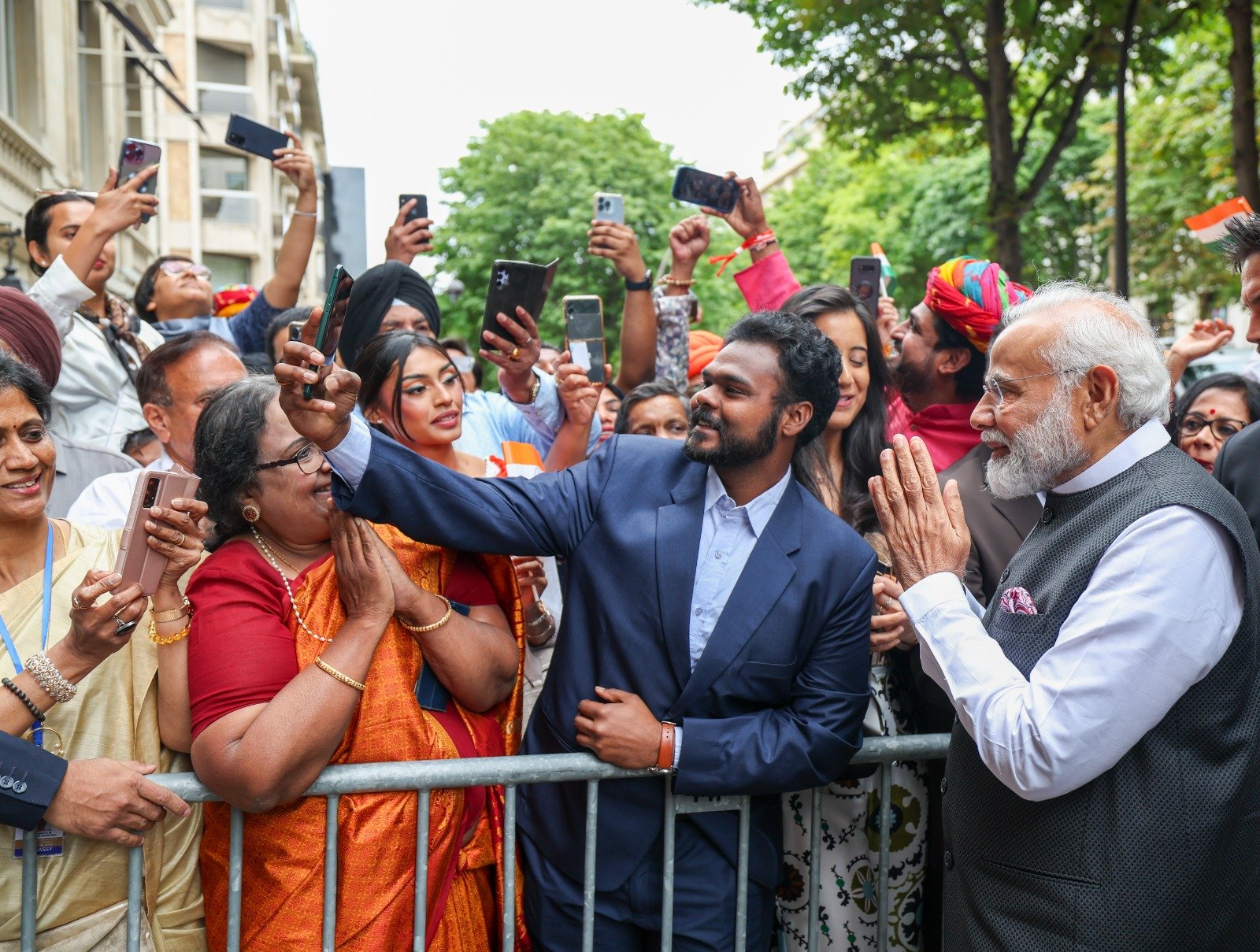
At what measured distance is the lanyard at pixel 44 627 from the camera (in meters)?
2.58

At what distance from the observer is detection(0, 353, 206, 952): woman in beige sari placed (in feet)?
8.11

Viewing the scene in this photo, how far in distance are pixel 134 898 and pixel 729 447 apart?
5.82 feet

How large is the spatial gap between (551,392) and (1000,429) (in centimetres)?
260

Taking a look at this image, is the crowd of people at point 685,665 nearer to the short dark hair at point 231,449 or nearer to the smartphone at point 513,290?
the short dark hair at point 231,449

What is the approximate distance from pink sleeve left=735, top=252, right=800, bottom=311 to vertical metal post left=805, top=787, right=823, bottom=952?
7.66 feet

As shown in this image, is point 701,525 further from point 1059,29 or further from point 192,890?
point 1059,29

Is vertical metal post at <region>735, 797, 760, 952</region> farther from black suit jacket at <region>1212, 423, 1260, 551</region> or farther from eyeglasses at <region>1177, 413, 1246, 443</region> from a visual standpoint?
eyeglasses at <region>1177, 413, 1246, 443</region>

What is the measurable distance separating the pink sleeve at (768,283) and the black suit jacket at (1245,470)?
5.94 feet

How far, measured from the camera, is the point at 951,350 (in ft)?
13.6

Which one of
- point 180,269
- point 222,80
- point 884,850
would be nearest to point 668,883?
point 884,850

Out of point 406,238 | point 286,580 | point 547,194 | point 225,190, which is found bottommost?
point 286,580

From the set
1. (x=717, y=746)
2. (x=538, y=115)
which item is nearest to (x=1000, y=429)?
(x=717, y=746)

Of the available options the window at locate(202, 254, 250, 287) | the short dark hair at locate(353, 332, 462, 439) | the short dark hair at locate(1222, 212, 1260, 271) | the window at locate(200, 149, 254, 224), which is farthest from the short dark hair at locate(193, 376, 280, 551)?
the window at locate(202, 254, 250, 287)

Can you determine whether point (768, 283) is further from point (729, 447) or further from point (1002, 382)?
point (1002, 382)
